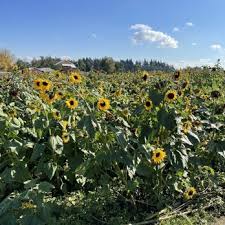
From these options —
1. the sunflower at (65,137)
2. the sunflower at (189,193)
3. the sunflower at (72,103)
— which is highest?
the sunflower at (72,103)

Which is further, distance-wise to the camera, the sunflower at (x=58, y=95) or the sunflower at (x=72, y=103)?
the sunflower at (x=58, y=95)

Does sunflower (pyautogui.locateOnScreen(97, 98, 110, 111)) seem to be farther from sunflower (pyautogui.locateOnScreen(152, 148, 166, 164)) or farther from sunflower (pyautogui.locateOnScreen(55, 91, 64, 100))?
sunflower (pyautogui.locateOnScreen(55, 91, 64, 100))

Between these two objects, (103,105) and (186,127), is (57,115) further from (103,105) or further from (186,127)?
(186,127)

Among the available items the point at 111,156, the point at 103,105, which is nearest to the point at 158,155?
the point at 111,156

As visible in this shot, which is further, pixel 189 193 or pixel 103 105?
pixel 189 193

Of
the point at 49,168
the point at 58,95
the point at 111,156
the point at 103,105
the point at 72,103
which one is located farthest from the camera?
the point at 58,95

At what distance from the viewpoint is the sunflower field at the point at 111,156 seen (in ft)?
9.62

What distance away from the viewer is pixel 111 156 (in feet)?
9.39

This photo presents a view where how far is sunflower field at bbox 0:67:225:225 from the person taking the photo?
9.62 ft


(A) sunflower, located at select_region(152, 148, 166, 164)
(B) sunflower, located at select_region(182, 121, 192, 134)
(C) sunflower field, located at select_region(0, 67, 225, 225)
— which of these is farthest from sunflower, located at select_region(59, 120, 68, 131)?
(B) sunflower, located at select_region(182, 121, 192, 134)

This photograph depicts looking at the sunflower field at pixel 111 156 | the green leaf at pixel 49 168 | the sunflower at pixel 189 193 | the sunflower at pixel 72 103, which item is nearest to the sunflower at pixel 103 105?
the sunflower field at pixel 111 156

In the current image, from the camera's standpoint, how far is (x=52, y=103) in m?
3.76

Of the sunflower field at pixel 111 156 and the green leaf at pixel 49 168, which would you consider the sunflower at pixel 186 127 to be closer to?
the sunflower field at pixel 111 156

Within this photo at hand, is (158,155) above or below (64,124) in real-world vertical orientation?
below
